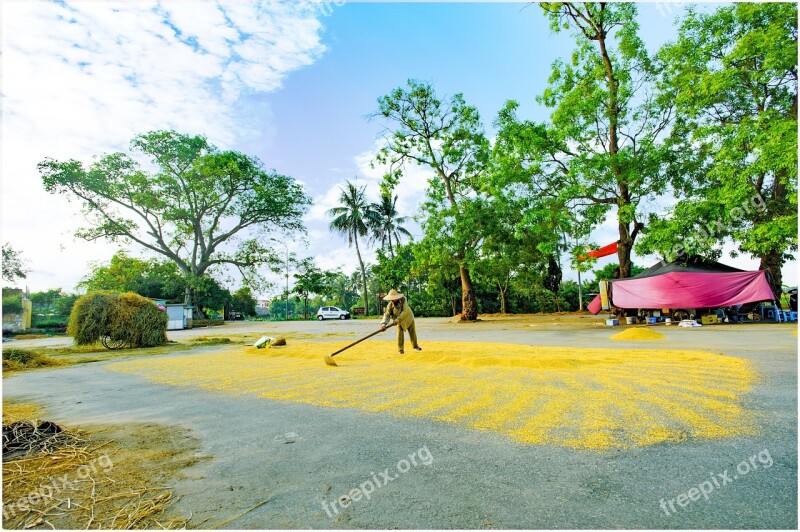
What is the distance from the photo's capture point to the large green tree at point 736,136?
41.2ft

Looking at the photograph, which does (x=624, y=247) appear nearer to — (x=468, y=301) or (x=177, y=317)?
(x=468, y=301)

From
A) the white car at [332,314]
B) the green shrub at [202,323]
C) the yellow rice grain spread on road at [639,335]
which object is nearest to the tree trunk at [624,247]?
the yellow rice grain spread on road at [639,335]

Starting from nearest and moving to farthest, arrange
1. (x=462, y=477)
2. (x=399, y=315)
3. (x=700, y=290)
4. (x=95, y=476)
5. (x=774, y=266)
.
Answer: (x=462, y=477) < (x=95, y=476) < (x=399, y=315) < (x=700, y=290) < (x=774, y=266)

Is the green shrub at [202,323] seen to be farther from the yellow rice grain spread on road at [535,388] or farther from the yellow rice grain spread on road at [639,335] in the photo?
the yellow rice grain spread on road at [639,335]

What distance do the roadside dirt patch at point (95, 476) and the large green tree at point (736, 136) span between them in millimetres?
15330

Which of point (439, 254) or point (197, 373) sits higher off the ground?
point (439, 254)

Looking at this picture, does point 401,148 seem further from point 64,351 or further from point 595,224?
point 64,351

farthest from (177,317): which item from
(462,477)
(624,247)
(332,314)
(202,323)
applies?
(462,477)

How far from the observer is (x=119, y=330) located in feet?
43.6

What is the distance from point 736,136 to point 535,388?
41.6 feet

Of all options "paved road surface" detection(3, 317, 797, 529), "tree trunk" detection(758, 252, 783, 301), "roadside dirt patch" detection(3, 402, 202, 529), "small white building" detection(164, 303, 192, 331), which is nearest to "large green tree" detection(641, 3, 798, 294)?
"tree trunk" detection(758, 252, 783, 301)

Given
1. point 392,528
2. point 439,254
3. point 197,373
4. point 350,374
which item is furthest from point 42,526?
point 439,254

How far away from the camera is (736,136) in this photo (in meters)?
12.9

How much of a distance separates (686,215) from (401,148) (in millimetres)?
13766
